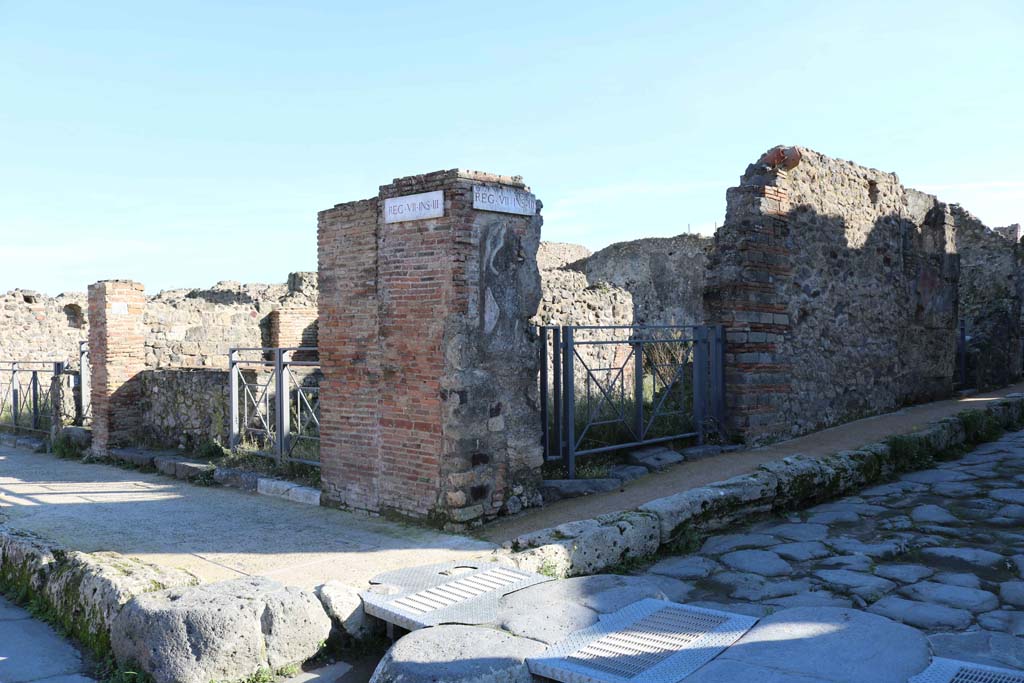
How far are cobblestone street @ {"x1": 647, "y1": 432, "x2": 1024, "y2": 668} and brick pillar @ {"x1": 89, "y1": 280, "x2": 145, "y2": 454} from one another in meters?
7.66

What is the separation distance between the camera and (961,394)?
13.3 metres

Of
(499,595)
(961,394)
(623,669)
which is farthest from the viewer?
(961,394)

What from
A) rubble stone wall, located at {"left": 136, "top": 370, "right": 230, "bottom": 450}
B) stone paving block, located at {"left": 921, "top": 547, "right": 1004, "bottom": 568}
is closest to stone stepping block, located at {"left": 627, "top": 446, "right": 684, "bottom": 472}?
stone paving block, located at {"left": 921, "top": 547, "right": 1004, "bottom": 568}

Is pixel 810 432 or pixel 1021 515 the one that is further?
pixel 810 432

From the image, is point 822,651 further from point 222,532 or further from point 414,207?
point 222,532

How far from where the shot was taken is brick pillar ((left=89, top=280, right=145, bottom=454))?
32.9ft

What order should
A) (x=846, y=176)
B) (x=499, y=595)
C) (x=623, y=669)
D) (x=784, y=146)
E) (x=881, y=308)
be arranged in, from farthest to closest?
(x=881, y=308) < (x=846, y=176) < (x=784, y=146) < (x=499, y=595) < (x=623, y=669)

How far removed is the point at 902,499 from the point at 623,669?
179 inches

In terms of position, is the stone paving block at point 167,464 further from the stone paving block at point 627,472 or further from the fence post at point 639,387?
the fence post at point 639,387

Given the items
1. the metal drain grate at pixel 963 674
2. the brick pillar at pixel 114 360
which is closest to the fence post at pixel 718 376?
the metal drain grate at pixel 963 674

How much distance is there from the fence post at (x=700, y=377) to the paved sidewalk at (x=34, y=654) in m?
6.13

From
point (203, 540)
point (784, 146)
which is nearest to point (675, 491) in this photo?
point (203, 540)

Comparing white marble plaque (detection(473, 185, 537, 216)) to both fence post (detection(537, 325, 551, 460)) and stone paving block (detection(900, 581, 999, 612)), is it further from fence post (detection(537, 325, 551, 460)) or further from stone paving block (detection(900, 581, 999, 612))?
stone paving block (detection(900, 581, 999, 612))

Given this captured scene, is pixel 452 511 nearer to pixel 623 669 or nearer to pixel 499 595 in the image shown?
pixel 499 595
